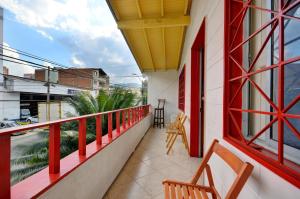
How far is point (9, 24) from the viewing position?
7402mm

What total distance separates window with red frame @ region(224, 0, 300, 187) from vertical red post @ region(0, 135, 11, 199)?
1242 millimetres

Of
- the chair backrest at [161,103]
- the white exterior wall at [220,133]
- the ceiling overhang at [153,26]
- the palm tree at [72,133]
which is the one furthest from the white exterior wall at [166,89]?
the white exterior wall at [220,133]

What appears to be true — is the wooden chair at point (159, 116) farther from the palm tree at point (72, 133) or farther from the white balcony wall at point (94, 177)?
the white balcony wall at point (94, 177)

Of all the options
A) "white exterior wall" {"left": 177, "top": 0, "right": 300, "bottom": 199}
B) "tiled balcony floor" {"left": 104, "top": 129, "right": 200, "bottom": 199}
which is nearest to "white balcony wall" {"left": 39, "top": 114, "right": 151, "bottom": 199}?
"tiled balcony floor" {"left": 104, "top": 129, "right": 200, "bottom": 199}

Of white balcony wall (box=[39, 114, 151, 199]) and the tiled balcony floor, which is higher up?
white balcony wall (box=[39, 114, 151, 199])

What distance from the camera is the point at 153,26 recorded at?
3590 mm

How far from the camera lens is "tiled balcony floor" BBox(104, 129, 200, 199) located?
6.25ft

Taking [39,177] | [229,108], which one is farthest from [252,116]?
[39,177]

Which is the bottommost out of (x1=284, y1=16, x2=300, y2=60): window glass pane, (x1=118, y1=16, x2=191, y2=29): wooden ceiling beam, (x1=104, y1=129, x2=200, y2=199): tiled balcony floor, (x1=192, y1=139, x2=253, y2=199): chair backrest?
(x1=104, y1=129, x2=200, y2=199): tiled balcony floor

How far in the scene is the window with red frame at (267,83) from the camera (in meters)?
0.64

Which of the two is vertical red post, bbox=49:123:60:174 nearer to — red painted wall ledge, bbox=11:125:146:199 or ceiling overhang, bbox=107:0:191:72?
red painted wall ledge, bbox=11:125:146:199

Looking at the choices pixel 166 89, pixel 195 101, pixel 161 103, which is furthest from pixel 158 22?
pixel 161 103

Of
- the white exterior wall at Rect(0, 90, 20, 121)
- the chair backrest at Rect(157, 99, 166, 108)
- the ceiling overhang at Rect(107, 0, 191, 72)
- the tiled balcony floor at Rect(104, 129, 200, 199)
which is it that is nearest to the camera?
the tiled balcony floor at Rect(104, 129, 200, 199)

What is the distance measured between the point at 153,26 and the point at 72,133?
2849mm
